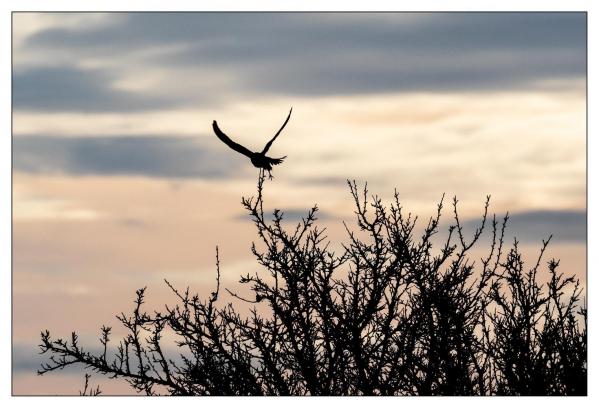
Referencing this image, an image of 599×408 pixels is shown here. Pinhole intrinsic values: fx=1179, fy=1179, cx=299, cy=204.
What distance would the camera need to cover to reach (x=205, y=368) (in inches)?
438

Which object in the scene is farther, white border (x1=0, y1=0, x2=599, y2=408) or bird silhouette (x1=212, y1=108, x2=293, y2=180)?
bird silhouette (x1=212, y1=108, x2=293, y2=180)

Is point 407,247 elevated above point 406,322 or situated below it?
above

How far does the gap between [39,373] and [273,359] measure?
2.26 m

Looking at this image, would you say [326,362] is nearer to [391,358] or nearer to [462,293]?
[391,358]
